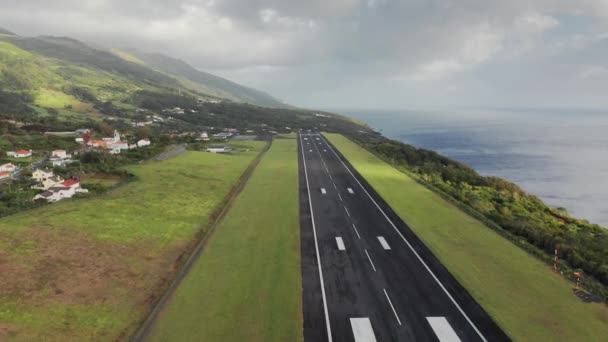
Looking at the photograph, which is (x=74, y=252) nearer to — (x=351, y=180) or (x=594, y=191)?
(x=351, y=180)

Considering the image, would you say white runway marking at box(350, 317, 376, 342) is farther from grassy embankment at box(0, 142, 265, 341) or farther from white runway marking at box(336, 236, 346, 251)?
grassy embankment at box(0, 142, 265, 341)

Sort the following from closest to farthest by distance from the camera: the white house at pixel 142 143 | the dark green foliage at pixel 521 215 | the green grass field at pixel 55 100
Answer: the dark green foliage at pixel 521 215, the white house at pixel 142 143, the green grass field at pixel 55 100

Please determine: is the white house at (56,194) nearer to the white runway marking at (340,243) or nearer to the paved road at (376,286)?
the paved road at (376,286)

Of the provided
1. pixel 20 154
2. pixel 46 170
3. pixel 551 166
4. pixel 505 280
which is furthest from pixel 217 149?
pixel 551 166

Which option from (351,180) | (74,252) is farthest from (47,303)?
(351,180)

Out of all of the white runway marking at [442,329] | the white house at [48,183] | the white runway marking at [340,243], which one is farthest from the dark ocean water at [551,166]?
the white house at [48,183]

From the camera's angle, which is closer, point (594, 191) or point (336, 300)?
point (336, 300)

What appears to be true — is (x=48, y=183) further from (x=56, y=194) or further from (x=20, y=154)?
(x=20, y=154)
